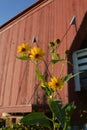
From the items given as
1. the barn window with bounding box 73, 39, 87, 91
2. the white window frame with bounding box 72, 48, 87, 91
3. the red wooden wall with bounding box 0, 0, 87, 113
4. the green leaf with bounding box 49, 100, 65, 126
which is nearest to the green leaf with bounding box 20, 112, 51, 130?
the green leaf with bounding box 49, 100, 65, 126

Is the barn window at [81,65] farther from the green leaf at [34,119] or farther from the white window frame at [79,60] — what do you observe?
the green leaf at [34,119]

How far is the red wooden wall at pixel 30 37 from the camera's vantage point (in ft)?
18.8

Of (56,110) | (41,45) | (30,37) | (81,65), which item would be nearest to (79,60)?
(81,65)

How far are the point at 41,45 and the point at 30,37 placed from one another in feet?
2.18

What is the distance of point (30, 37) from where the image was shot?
6.85 m

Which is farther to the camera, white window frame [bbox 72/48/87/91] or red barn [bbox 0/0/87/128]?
white window frame [bbox 72/48/87/91]

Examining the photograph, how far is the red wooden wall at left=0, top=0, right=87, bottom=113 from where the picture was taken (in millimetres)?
5719

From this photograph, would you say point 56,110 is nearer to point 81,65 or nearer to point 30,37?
point 81,65

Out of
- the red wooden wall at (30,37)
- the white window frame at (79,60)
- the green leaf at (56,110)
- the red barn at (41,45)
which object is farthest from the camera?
the red wooden wall at (30,37)

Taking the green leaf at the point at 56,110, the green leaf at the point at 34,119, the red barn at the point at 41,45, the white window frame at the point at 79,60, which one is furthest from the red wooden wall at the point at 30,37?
the green leaf at the point at 56,110

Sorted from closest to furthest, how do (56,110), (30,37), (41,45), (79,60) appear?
(56,110) < (79,60) < (41,45) < (30,37)

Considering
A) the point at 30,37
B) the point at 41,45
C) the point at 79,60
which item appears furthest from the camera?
the point at 30,37

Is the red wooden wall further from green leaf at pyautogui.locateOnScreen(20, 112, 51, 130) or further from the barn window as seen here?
green leaf at pyautogui.locateOnScreen(20, 112, 51, 130)

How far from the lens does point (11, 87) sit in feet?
21.5
